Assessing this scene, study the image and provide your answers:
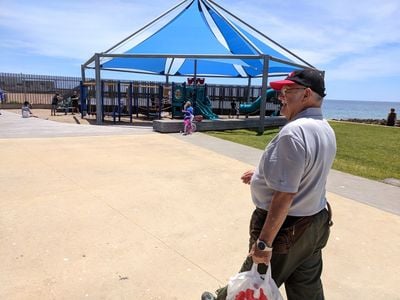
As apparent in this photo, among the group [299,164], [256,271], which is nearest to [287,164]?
[299,164]

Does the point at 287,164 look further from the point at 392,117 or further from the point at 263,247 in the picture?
the point at 392,117

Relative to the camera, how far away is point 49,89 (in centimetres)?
2797

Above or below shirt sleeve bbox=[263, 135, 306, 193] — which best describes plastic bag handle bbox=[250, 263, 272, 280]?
below

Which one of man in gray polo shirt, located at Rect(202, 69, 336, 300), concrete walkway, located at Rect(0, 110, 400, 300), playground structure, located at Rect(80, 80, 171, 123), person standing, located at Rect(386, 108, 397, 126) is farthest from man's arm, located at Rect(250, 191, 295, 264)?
person standing, located at Rect(386, 108, 397, 126)

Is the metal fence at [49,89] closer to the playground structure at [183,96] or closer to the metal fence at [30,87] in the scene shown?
the metal fence at [30,87]

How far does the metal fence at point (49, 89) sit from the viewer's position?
25484 millimetres

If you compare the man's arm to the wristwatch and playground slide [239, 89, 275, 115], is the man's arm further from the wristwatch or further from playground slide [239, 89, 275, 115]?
playground slide [239, 89, 275, 115]

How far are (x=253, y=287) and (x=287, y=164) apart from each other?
78cm

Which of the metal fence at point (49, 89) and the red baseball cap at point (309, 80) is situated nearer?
the red baseball cap at point (309, 80)

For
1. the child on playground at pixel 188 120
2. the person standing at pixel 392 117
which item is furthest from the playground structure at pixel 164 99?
the person standing at pixel 392 117

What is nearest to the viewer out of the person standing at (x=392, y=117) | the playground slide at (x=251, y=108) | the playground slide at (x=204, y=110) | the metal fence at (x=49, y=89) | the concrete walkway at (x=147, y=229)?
the concrete walkway at (x=147, y=229)

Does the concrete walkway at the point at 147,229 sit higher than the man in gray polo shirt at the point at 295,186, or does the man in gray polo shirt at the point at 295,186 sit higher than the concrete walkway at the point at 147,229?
the man in gray polo shirt at the point at 295,186

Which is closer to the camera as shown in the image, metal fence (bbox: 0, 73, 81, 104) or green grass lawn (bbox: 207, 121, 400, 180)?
green grass lawn (bbox: 207, 121, 400, 180)

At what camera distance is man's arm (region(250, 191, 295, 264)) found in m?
2.07
